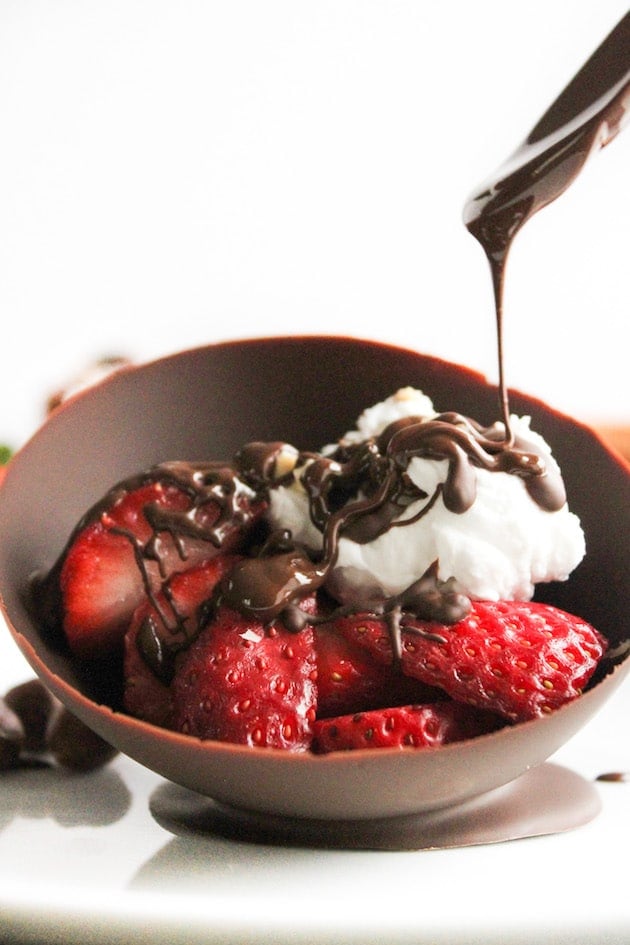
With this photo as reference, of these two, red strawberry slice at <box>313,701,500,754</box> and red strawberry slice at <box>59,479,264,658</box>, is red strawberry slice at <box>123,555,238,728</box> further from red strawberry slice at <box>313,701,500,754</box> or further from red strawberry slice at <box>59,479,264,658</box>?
red strawberry slice at <box>313,701,500,754</box>

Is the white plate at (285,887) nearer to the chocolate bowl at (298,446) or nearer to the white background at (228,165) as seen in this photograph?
the chocolate bowl at (298,446)

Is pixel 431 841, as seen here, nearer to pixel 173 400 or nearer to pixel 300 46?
pixel 173 400

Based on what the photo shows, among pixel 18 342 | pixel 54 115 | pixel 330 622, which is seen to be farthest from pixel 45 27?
pixel 330 622

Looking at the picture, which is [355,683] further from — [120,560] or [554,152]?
[554,152]

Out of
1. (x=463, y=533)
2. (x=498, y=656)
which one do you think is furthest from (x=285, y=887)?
(x=463, y=533)

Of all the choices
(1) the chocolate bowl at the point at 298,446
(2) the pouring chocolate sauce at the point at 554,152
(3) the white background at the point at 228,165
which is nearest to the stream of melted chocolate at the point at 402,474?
(2) the pouring chocolate sauce at the point at 554,152
